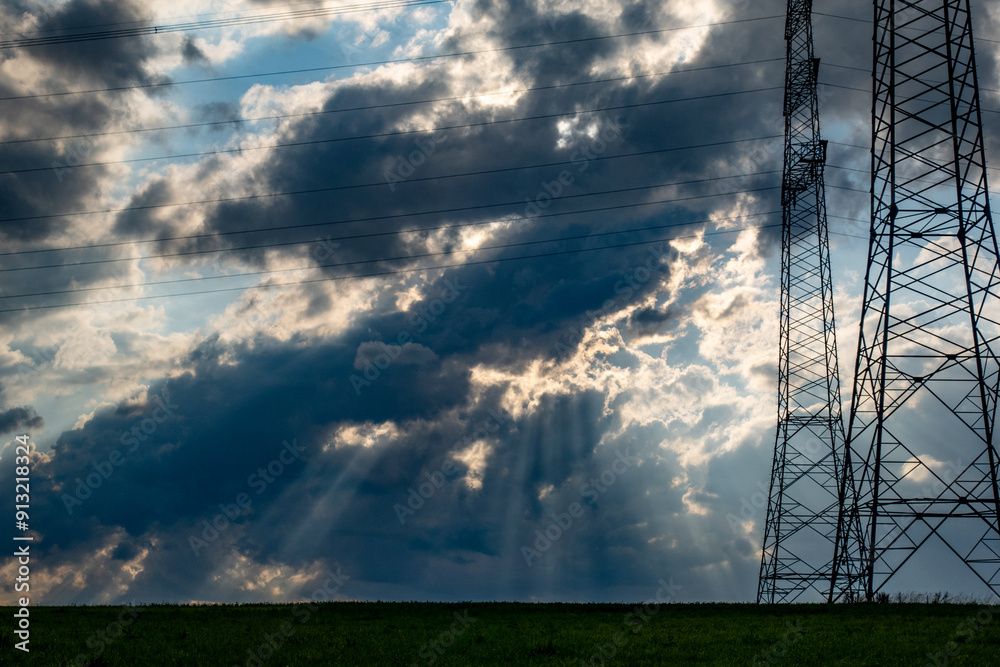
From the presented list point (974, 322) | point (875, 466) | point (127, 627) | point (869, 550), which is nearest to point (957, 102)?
point (974, 322)

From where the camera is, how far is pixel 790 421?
48219mm

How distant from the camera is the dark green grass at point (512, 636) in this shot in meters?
18.8

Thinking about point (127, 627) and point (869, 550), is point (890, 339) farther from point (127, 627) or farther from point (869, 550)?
point (127, 627)

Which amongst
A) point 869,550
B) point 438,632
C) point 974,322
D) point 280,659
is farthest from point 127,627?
point 974,322

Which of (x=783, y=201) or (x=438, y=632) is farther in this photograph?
(x=783, y=201)

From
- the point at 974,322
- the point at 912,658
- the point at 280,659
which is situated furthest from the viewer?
the point at 974,322

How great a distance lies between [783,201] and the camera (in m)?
52.8

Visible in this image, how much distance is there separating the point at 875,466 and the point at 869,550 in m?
3.82

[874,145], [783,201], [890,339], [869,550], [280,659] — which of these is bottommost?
[280,659]

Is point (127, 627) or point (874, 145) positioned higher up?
point (874, 145)

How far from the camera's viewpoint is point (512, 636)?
2256 cm

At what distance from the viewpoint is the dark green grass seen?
18.8 meters

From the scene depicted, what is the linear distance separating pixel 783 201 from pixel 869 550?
29701 mm

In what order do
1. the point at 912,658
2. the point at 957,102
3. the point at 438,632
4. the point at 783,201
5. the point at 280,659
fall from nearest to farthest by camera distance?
the point at 912,658
the point at 280,659
the point at 438,632
the point at 957,102
the point at 783,201
